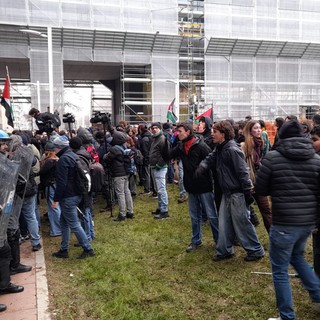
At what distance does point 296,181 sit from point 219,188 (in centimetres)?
230

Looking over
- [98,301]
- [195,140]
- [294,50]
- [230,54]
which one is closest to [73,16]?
[230,54]

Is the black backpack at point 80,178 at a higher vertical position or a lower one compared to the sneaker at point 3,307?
higher

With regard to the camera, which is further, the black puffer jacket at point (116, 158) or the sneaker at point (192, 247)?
the black puffer jacket at point (116, 158)

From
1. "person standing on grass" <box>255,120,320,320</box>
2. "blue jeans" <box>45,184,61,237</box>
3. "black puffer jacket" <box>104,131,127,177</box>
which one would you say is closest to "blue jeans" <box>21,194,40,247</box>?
"blue jeans" <box>45,184,61,237</box>

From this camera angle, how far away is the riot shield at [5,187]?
382 centimetres

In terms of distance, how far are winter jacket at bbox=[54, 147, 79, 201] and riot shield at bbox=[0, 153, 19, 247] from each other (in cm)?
144

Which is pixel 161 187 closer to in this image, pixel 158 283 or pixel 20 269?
pixel 158 283

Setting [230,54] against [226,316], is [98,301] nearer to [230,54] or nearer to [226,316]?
[226,316]

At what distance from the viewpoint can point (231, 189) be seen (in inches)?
197

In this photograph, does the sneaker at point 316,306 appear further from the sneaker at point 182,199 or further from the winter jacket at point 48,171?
the sneaker at point 182,199

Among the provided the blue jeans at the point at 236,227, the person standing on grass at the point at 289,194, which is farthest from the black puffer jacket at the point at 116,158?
the person standing on grass at the point at 289,194

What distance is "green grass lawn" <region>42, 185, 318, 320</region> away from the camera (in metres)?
4.10

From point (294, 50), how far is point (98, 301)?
27.3m

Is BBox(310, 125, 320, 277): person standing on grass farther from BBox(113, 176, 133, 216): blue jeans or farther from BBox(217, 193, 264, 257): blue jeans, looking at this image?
BBox(113, 176, 133, 216): blue jeans
